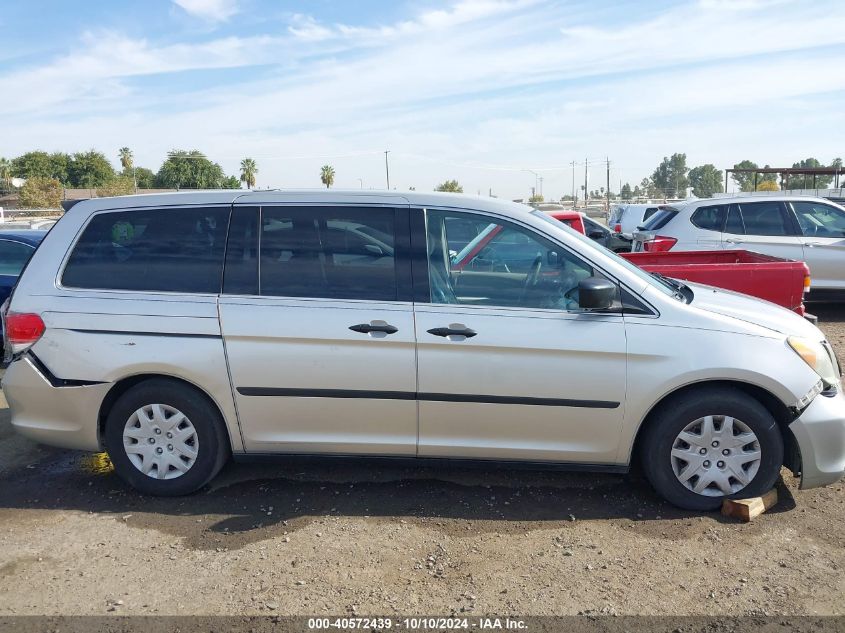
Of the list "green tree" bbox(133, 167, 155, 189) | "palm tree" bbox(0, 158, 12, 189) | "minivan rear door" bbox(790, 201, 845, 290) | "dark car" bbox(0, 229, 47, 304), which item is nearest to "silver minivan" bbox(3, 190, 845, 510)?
"dark car" bbox(0, 229, 47, 304)

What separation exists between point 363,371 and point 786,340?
94.8 inches

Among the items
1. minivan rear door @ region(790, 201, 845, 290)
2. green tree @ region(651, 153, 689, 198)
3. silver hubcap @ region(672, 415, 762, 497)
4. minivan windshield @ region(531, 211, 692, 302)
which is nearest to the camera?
silver hubcap @ region(672, 415, 762, 497)

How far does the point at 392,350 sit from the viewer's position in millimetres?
3887

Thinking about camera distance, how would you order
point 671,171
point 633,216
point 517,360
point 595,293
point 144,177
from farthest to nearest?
point 671,171, point 144,177, point 633,216, point 517,360, point 595,293

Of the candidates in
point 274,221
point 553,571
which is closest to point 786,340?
point 553,571

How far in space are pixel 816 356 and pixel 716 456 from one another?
81 centimetres

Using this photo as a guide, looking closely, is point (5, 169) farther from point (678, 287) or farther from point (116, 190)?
point (678, 287)

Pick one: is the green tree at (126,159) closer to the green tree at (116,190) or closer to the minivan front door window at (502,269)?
the green tree at (116,190)

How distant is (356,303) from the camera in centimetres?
397

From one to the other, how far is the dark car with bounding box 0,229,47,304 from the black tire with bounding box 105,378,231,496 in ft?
15.8

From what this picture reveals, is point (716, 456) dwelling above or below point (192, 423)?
below

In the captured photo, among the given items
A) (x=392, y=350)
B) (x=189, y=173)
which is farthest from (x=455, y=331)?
(x=189, y=173)

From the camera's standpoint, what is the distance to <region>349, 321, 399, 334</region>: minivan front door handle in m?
3.88

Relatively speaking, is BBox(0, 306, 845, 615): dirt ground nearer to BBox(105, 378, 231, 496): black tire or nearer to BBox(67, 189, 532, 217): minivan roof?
BBox(105, 378, 231, 496): black tire
